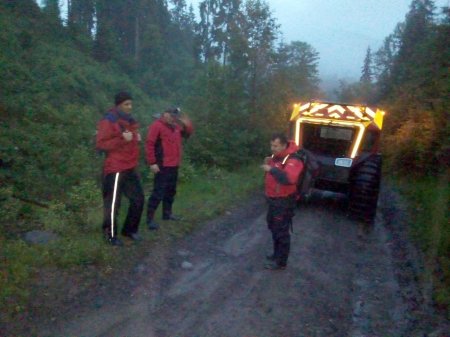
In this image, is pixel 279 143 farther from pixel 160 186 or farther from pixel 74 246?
pixel 74 246

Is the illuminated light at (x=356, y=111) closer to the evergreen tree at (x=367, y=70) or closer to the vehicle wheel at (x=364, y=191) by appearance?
the vehicle wheel at (x=364, y=191)

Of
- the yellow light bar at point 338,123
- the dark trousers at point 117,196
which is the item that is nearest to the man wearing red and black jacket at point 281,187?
the dark trousers at point 117,196

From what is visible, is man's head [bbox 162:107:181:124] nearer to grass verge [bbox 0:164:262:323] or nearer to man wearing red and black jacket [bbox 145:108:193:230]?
man wearing red and black jacket [bbox 145:108:193:230]

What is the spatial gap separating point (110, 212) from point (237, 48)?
10.8 meters

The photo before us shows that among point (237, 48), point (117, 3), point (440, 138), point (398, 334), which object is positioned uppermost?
point (117, 3)

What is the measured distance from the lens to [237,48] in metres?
16.8

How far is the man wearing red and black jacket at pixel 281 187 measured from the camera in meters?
6.67

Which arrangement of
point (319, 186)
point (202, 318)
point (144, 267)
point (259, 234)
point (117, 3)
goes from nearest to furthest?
point (202, 318) → point (144, 267) → point (259, 234) → point (319, 186) → point (117, 3)

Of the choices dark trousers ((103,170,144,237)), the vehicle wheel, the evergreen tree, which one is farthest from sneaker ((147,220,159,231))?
the evergreen tree

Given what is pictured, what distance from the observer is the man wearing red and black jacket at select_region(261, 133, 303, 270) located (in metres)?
6.67

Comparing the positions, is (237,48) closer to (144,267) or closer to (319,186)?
(319,186)

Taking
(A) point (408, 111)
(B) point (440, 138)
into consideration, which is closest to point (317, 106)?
(B) point (440, 138)

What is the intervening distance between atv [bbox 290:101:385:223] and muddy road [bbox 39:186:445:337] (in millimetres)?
1544

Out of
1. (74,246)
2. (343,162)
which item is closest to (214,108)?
(343,162)
